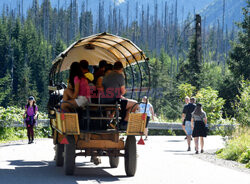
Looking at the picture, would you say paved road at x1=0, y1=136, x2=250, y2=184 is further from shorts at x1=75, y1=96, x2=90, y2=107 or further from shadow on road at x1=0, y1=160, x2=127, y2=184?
shorts at x1=75, y1=96, x2=90, y2=107

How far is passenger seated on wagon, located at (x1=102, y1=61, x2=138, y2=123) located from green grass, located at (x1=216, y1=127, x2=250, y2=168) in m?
4.78

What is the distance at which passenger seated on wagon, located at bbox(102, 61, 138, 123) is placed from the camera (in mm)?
12688

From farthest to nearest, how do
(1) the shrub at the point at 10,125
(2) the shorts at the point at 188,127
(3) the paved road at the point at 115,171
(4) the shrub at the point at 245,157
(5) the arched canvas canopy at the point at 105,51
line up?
1. (1) the shrub at the point at 10,125
2. (2) the shorts at the point at 188,127
3. (4) the shrub at the point at 245,157
4. (5) the arched canvas canopy at the point at 105,51
5. (3) the paved road at the point at 115,171

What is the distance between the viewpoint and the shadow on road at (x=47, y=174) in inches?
450

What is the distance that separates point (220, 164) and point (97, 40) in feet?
15.4

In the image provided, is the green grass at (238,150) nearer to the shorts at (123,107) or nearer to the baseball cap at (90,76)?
the shorts at (123,107)

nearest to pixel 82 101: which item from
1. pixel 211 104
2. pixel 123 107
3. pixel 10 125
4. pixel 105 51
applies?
pixel 123 107

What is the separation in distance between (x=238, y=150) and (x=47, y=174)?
23.0ft

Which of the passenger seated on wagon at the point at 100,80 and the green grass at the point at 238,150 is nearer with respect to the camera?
the passenger seated on wagon at the point at 100,80

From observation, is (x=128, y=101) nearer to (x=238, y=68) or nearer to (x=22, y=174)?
(x=22, y=174)

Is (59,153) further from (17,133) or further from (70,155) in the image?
(17,133)

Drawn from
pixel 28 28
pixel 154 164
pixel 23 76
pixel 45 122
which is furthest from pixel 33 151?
pixel 28 28

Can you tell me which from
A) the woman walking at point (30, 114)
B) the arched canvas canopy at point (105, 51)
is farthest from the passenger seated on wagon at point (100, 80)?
the woman walking at point (30, 114)

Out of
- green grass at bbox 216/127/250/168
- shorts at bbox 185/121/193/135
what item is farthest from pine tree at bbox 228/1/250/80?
green grass at bbox 216/127/250/168
